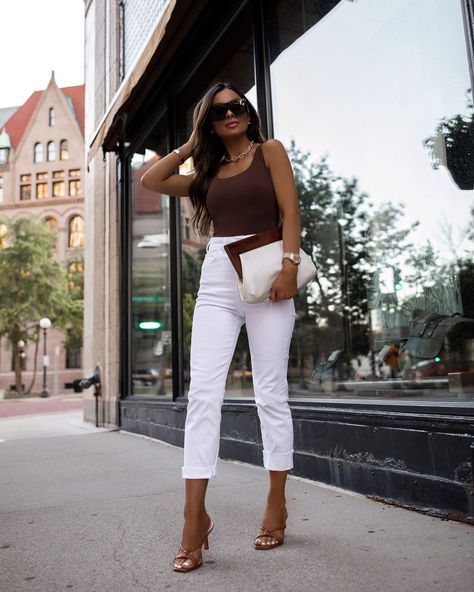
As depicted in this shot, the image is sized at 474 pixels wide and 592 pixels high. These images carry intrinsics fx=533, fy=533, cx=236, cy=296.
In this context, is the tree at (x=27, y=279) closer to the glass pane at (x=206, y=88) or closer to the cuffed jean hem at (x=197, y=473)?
the glass pane at (x=206, y=88)

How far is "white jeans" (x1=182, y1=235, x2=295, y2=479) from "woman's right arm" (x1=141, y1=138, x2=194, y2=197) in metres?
0.37

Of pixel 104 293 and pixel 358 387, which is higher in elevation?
pixel 104 293

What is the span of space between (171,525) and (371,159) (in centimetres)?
637

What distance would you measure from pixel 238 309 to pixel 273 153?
0.66 meters

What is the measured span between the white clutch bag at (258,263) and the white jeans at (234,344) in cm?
→ 10

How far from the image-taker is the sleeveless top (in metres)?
2.16

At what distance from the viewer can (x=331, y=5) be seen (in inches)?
192

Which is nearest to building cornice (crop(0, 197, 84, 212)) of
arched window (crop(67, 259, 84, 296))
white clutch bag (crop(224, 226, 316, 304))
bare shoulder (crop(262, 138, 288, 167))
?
arched window (crop(67, 259, 84, 296))

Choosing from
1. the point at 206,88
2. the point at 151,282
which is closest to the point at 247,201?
the point at 206,88

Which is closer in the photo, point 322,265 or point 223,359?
point 223,359

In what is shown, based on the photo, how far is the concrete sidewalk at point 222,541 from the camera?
5.72 ft

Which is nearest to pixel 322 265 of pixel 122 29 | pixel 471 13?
pixel 122 29

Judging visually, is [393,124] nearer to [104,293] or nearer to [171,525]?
→ [104,293]

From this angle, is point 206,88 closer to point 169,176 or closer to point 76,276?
point 169,176
